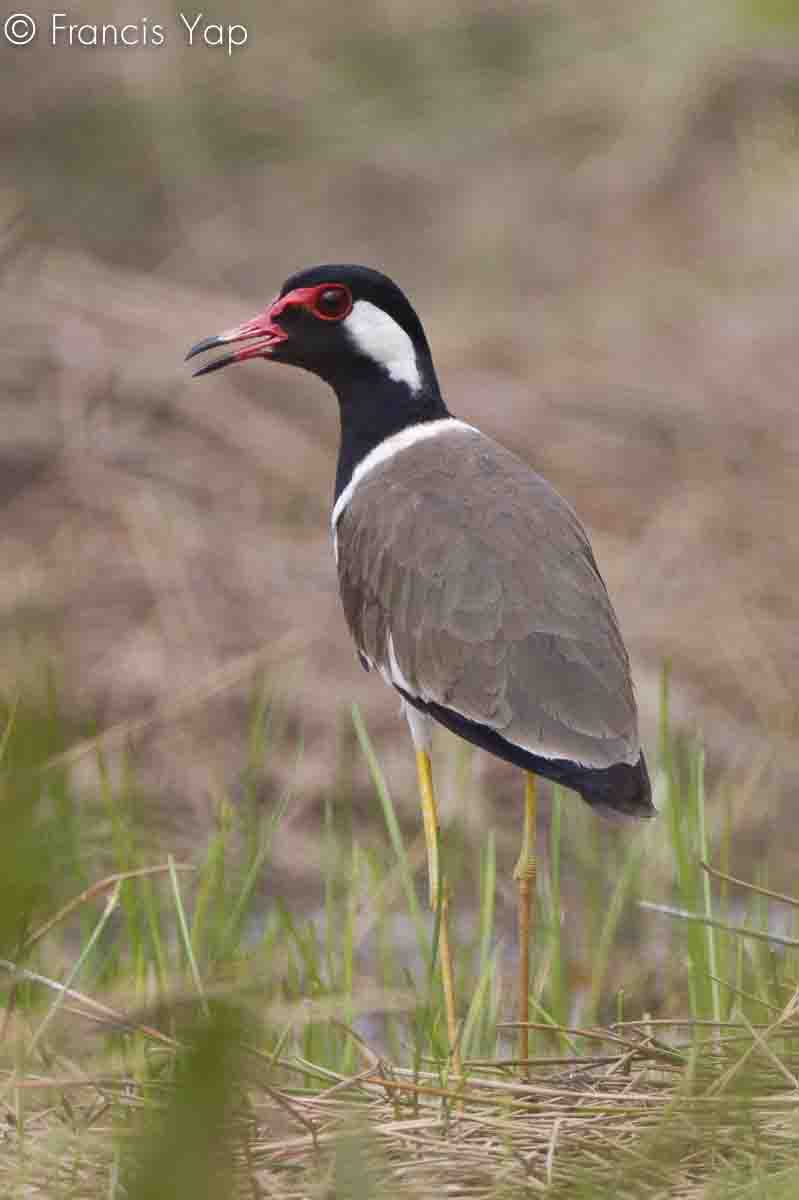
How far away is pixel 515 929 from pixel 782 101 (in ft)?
15.6

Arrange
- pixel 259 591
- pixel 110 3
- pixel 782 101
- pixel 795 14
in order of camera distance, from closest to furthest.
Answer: pixel 795 14, pixel 259 591, pixel 782 101, pixel 110 3

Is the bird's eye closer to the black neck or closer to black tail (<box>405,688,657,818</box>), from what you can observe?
the black neck

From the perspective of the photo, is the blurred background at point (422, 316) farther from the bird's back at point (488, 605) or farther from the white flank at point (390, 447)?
the bird's back at point (488, 605)

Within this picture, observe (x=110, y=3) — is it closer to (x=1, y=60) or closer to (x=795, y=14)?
(x=1, y=60)

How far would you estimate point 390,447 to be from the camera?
359 centimetres

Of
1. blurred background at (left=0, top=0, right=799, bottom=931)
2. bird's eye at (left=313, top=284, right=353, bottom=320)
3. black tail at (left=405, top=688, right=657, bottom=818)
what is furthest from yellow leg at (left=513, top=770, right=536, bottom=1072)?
blurred background at (left=0, top=0, right=799, bottom=931)

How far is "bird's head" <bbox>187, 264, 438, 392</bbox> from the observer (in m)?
3.55

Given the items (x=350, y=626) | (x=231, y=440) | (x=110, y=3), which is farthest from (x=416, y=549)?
(x=110, y=3)

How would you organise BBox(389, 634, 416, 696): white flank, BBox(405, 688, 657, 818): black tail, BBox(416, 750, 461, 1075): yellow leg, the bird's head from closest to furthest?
BBox(405, 688, 657, 818): black tail → BBox(416, 750, 461, 1075): yellow leg → BBox(389, 634, 416, 696): white flank → the bird's head

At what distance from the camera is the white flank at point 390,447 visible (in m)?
3.55

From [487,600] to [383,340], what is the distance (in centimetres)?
68

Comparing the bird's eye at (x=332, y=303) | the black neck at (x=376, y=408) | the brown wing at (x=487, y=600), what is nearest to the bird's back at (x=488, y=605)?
the brown wing at (x=487, y=600)

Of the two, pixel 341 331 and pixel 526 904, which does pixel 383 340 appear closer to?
pixel 341 331

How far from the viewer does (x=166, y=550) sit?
6805 mm
